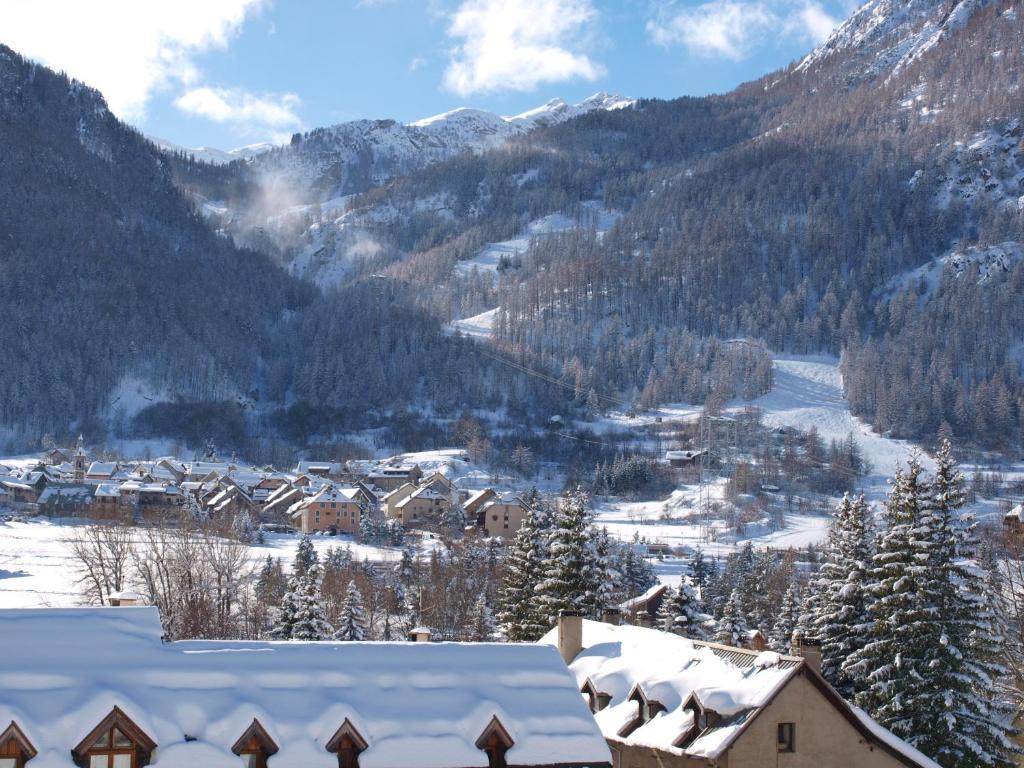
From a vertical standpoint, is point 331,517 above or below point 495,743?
below

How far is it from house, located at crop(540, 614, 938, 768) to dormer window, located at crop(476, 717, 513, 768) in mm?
6752

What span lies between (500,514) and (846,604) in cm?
9738

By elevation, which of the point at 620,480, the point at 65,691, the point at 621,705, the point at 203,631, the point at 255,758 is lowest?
the point at 620,480

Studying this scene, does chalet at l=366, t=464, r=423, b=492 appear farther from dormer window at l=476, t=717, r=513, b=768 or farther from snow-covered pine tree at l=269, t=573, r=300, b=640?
dormer window at l=476, t=717, r=513, b=768

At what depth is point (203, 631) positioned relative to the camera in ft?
174

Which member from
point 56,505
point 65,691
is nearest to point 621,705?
point 65,691

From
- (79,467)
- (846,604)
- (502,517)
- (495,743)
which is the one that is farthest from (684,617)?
(79,467)

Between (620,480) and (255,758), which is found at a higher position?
(255,758)

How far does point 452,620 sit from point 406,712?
4909 cm

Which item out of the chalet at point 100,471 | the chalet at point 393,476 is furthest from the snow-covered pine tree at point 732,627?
the chalet at point 100,471

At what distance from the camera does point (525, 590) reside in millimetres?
53594

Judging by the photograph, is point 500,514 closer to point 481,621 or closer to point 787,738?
point 481,621

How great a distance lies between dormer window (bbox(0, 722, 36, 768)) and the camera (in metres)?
19.5

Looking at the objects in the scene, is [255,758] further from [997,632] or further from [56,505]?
[56,505]
